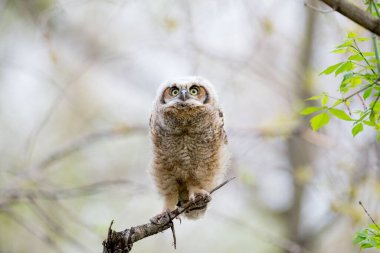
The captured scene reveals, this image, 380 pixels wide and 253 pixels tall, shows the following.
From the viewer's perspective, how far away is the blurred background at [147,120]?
5.54m

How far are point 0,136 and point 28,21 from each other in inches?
68.7

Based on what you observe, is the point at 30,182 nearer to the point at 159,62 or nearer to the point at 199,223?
the point at 159,62

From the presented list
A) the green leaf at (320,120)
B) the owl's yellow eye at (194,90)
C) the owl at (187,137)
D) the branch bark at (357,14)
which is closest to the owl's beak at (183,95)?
the owl at (187,137)

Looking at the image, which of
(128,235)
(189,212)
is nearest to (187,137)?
(189,212)

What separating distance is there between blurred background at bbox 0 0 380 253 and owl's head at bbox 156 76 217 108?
1174mm

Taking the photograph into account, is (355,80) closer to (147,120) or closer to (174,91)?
(174,91)

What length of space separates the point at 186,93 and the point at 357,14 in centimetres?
181

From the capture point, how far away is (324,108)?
7.17ft

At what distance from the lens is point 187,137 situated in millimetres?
3580

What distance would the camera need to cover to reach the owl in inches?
141

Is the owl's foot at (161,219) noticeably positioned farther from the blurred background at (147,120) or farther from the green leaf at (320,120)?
the blurred background at (147,120)

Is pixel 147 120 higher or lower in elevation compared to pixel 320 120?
higher

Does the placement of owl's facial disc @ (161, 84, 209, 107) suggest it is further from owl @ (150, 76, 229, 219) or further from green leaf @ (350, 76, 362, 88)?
green leaf @ (350, 76, 362, 88)

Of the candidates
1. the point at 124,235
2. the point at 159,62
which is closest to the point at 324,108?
the point at 124,235
